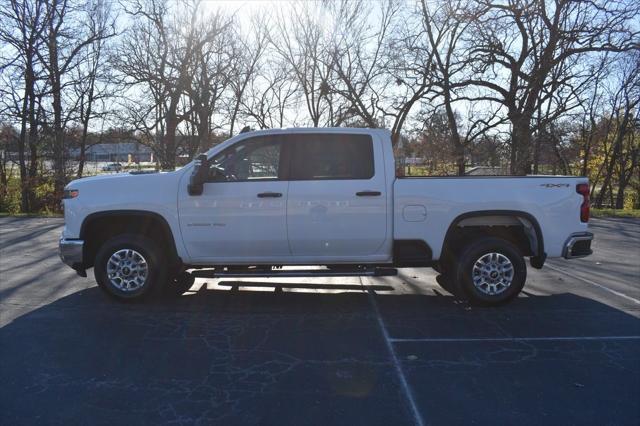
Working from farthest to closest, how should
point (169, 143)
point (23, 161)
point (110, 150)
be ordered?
1. point (110, 150)
2. point (169, 143)
3. point (23, 161)

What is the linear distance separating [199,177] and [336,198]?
1.57m

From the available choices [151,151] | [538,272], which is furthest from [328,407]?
[151,151]

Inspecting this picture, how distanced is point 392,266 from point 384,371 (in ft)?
6.72

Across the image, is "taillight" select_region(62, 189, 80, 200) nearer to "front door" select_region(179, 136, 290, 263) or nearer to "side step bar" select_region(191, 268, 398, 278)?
"front door" select_region(179, 136, 290, 263)

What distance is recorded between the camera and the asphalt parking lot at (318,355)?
3354 mm

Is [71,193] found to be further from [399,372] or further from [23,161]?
[23,161]

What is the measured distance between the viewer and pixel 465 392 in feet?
11.9

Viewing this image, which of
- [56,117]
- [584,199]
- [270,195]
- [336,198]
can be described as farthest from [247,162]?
[56,117]

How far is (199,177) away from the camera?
216 inches

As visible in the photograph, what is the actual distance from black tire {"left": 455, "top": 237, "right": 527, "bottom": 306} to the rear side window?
1482mm

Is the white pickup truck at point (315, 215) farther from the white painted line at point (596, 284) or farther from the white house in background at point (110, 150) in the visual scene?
the white house in background at point (110, 150)

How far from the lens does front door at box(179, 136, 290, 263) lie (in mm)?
5594

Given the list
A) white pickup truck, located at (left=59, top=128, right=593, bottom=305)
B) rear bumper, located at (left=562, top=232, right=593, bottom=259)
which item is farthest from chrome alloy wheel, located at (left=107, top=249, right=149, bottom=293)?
rear bumper, located at (left=562, top=232, right=593, bottom=259)

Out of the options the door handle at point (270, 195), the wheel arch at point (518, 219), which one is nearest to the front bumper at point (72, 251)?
the door handle at point (270, 195)
